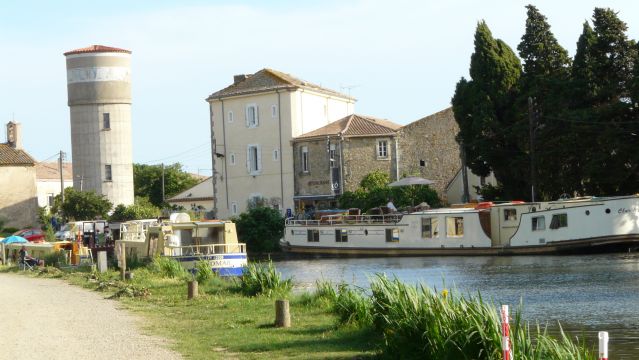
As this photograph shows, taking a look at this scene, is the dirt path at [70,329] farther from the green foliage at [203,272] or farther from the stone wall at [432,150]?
the stone wall at [432,150]

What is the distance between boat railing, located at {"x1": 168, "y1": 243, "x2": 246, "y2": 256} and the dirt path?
8874 millimetres

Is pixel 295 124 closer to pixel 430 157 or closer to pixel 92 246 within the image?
pixel 430 157

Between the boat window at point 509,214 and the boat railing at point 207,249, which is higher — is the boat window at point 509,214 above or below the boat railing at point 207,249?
above

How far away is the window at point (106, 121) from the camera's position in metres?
82.3

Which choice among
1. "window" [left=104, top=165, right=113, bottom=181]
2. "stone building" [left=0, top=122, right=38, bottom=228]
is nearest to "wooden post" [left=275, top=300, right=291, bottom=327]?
"stone building" [left=0, top=122, right=38, bottom=228]

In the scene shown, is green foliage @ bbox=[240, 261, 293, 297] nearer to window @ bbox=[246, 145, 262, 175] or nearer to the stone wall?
the stone wall

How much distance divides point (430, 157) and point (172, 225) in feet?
98.4

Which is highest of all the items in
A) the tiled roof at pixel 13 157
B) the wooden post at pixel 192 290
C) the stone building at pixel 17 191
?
the tiled roof at pixel 13 157

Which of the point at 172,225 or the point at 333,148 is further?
the point at 333,148

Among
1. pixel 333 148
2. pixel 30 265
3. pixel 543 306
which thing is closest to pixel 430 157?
pixel 333 148

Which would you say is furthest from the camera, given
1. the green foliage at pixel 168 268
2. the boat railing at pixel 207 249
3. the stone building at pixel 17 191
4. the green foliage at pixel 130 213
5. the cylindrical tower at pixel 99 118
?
the cylindrical tower at pixel 99 118

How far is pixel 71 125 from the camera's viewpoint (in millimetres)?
83250

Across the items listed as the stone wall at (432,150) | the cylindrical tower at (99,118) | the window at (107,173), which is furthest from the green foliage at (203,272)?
the window at (107,173)

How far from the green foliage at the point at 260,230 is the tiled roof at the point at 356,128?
8497mm
